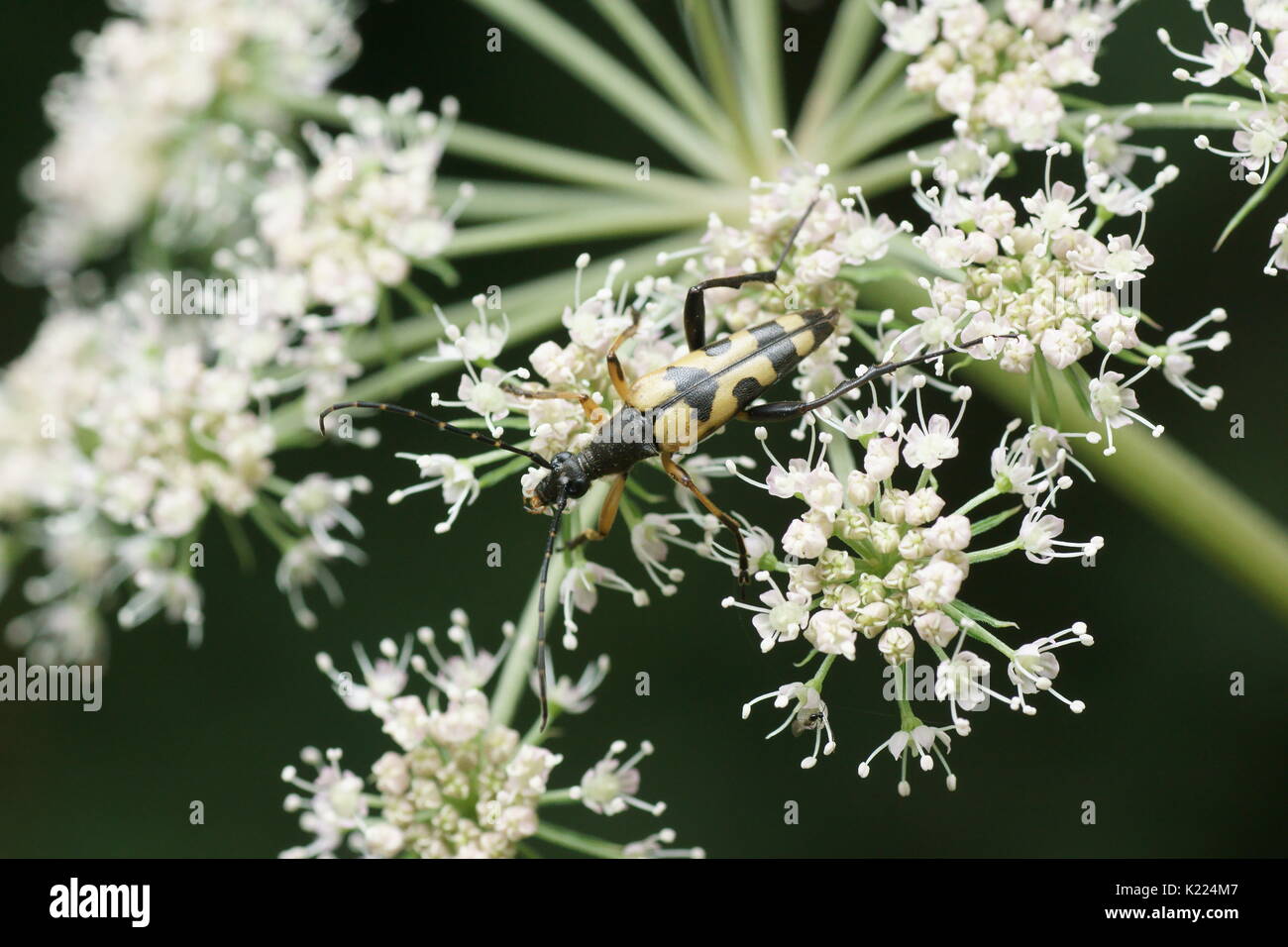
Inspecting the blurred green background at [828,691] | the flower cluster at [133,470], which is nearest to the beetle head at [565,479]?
the flower cluster at [133,470]

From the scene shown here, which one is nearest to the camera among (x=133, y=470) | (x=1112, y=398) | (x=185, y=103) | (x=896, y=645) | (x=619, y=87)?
(x=896, y=645)

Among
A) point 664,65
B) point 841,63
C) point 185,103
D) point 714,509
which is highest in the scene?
point 185,103

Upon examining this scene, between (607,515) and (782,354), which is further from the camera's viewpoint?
(607,515)

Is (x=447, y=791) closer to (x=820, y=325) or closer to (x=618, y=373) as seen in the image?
(x=618, y=373)

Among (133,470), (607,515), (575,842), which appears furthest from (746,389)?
(133,470)

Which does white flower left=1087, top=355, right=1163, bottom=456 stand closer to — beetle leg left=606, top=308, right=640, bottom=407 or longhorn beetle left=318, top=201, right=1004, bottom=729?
longhorn beetle left=318, top=201, right=1004, bottom=729

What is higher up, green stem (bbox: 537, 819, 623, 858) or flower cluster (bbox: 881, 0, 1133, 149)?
flower cluster (bbox: 881, 0, 1133, 149)

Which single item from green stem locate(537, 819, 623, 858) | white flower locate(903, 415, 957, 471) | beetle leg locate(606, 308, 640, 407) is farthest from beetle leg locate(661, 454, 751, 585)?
green stem locate(537, 819, 623, 858)
